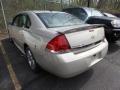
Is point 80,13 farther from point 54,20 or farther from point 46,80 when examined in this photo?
point 46,80

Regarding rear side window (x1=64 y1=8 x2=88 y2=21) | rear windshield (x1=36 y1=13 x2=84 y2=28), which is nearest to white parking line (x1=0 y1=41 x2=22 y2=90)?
rear windshield (x1=36 y1=13 x2=84 y2=28)

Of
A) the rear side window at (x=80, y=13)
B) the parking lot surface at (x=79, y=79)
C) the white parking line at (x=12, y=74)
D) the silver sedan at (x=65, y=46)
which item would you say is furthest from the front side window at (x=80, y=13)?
the white parking line at (x=12, y=74)

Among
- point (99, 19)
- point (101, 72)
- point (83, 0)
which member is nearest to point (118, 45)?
point (99, 19)

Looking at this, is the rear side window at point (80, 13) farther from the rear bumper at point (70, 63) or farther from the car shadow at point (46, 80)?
the rear bumper at point (70, 63)

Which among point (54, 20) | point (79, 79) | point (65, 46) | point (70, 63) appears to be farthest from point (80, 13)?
point (70, 63)

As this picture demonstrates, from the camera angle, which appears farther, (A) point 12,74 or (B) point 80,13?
(B) point 80,13

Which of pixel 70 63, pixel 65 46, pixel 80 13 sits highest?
pixel 80 13

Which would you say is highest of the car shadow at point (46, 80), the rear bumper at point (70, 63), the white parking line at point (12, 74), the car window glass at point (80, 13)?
the car window glass at point (80, 13)

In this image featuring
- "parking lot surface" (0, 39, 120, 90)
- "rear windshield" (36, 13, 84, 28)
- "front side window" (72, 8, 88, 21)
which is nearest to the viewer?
"parking lot surface" (0, 39, 120, 90)

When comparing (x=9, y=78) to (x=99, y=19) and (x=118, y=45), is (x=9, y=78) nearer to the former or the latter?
(x=99, y=19)

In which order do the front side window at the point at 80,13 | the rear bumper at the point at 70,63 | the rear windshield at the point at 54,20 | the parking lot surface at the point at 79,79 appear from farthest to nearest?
1. the front side window at the point at 80,13
2. the rear windshield at the point at 54,20
3. the parking lot surface at the point at 79,79
4. the rear bumper at the point at 70,63

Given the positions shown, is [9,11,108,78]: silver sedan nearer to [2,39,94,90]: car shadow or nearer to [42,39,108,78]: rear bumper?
[42,39,108,78]: rear bumper

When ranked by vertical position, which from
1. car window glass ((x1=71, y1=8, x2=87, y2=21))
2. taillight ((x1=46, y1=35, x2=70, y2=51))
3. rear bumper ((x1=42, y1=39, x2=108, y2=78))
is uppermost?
car window glass ((x1=71, y1=8, x2=87, y2=21))

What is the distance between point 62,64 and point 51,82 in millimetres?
879
